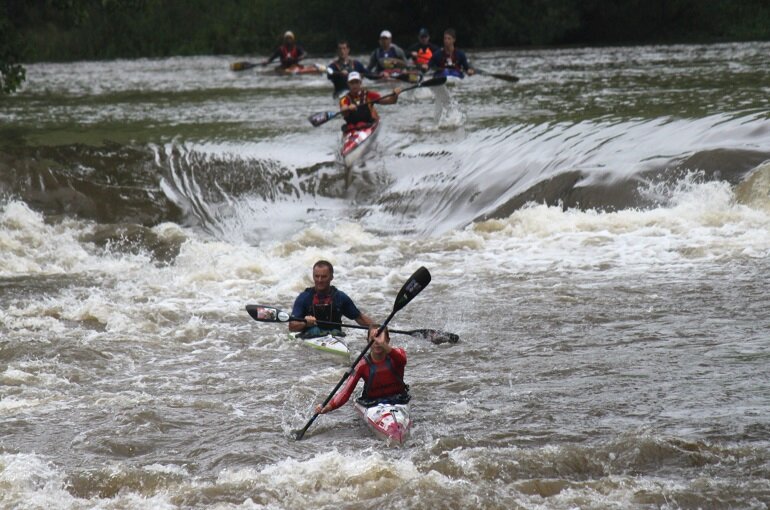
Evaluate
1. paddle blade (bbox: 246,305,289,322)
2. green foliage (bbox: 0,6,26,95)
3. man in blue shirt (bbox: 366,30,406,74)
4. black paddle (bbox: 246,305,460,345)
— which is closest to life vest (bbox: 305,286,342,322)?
black paddle (bbox: 246,305,460,345)

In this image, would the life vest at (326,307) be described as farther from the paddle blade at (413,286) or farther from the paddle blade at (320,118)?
the paddle blade at (320,118)

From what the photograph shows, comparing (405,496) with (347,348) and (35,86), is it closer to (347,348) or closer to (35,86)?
(347,348)

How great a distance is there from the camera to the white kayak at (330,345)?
30.5ft

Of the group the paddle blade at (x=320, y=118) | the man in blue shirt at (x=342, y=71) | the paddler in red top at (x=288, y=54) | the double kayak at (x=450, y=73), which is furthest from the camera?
the paddler in red top at (x=288, y=54)

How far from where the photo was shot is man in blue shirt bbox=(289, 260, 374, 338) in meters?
9.19

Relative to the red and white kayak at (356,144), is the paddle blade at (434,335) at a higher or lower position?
lower

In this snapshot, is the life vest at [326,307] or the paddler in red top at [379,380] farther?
the life vest at [326,307]

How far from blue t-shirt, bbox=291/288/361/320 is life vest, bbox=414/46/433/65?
12367mm

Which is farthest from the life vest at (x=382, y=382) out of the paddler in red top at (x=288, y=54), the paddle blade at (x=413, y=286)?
the paddler in red top at (x=288, y=54)

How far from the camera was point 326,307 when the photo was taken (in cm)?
929

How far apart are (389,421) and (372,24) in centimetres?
3307

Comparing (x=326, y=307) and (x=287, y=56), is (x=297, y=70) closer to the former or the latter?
(x=287, y=56)

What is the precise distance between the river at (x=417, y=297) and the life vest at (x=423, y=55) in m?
0.91

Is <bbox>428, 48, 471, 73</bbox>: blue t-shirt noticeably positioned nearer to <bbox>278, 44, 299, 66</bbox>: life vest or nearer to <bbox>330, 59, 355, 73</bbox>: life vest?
<bbox>330, 59, 355, 73</bbox>: life vest
